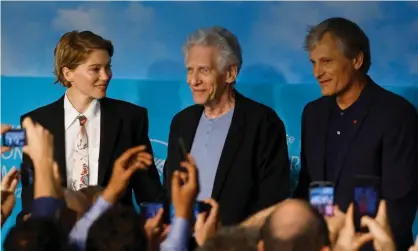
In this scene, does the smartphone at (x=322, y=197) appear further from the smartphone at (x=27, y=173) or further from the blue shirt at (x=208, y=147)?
the smartphone at (x=27, y=173)

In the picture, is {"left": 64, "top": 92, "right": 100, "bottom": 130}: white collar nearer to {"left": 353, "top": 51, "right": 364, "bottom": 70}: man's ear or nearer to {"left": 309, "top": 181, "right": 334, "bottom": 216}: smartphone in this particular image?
{"left": 309, "top": 181, "right": 334, "bottom": 216}: smartphone

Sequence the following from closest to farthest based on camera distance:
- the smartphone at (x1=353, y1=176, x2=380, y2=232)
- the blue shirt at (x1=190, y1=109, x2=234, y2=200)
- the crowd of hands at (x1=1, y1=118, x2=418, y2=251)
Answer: the crowd of hands at (x1=1, y1=118, x2=418, y2=251) → the smartphone at (x1=353, y1=176, x2=380, y2=232) → the blue shirt at (x1=190, y1=109, x2=234, y2=200)

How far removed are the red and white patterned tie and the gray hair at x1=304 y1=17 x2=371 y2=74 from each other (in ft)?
4.15

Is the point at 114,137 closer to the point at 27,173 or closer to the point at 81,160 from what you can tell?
the point at 81,160

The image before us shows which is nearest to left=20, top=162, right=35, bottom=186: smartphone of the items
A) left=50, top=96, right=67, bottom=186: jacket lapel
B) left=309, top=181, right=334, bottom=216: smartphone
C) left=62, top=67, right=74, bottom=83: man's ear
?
left=50, top=96, right=67, bottom=186: jacket lapel

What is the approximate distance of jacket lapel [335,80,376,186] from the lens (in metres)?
4.24

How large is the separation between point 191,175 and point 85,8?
177 centimetres

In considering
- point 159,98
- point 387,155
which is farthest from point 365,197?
→ point 159,98

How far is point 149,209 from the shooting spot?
14.3ft

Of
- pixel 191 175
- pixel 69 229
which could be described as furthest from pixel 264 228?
pixel 69 229

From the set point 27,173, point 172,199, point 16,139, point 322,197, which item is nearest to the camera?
point 172,199

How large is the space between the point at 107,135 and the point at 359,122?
1.29 m

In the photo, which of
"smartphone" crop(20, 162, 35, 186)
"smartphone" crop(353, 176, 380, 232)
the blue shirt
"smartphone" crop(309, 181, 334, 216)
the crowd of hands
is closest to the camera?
the crowd of hands

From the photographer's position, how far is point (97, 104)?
4578 mm
